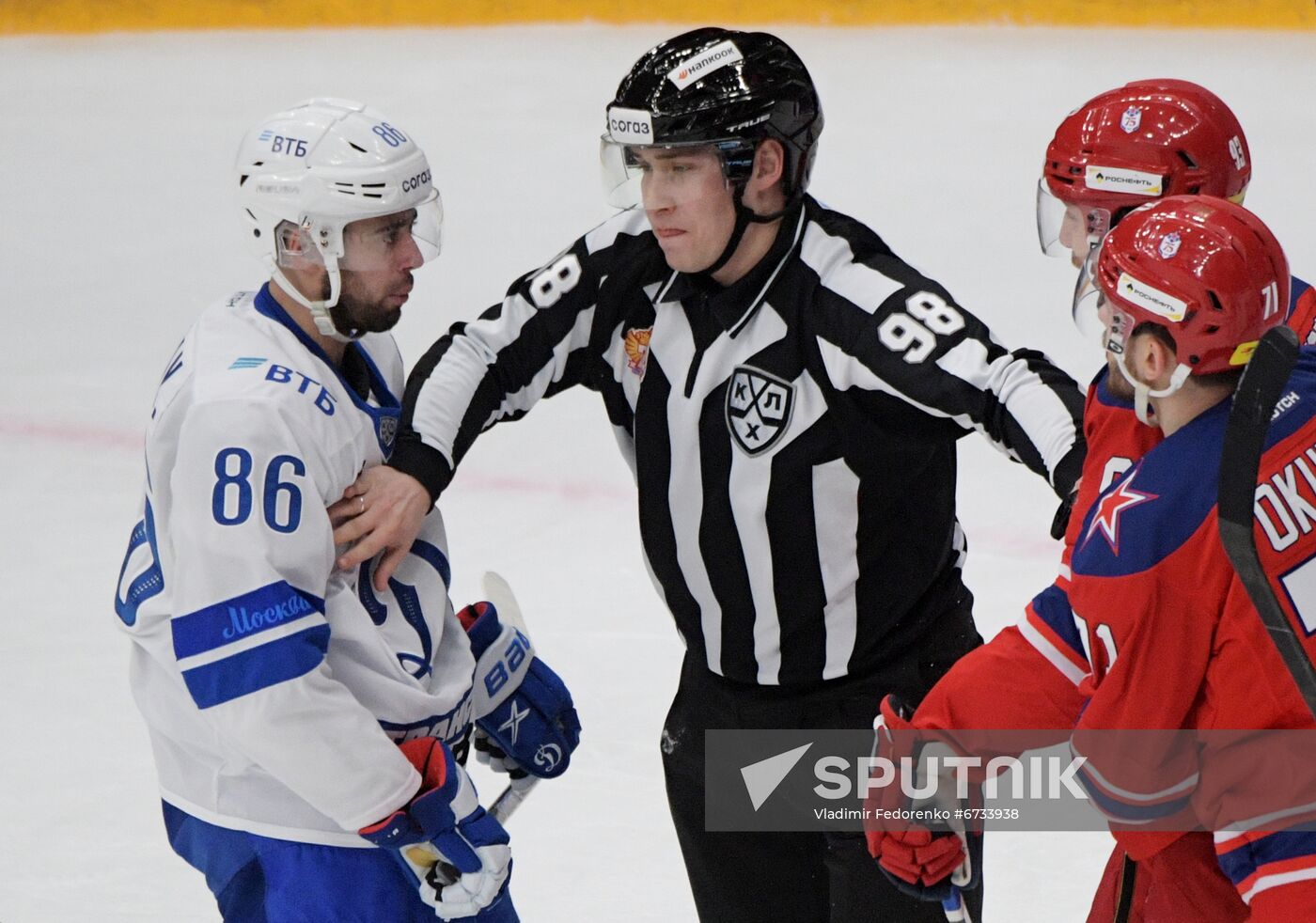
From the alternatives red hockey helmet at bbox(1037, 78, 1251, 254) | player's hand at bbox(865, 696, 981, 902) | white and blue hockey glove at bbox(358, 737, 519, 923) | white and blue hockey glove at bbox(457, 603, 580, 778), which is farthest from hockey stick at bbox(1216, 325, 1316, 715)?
white and blue hockey glove at bbox(457, 603, 580, 778)

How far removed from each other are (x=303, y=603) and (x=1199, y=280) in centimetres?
106

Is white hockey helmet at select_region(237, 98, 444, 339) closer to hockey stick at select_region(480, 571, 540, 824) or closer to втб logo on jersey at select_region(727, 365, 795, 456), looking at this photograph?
втб logo on jersey at select_region(727, 365, 795, 456)

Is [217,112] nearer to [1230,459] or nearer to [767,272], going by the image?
[767,272]

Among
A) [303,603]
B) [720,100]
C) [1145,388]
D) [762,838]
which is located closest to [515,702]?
[762,838]

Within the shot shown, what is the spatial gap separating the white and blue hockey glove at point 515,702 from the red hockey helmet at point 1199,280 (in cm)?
112

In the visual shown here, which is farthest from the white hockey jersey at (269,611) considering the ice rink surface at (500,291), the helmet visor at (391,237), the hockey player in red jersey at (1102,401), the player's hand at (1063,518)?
the player's hand at (1063,518)

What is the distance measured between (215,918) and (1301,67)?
6255 mm

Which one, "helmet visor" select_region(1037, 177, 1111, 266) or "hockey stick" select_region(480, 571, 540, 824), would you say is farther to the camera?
"hockey stick" select_region(480, 571, 540, 824)

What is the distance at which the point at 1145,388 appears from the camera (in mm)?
1700

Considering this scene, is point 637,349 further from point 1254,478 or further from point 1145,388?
point 1254,478

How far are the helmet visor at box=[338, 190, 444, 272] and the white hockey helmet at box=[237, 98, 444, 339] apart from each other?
0.07 ft

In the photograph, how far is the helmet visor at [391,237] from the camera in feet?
6.98

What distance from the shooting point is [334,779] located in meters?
1.97

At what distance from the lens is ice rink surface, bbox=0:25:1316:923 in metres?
3.21
